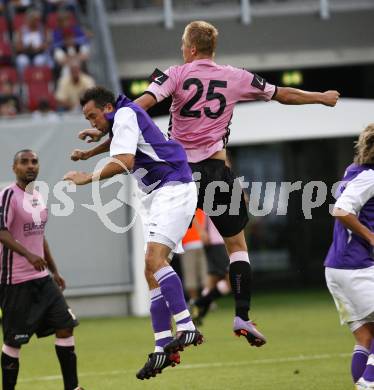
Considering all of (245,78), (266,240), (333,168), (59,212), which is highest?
(245,78)

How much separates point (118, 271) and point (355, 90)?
389 inches

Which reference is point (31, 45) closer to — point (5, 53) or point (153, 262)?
point (5, 53)

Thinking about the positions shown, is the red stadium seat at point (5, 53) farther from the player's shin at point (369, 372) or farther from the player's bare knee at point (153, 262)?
the player's shin at point (369, 372)

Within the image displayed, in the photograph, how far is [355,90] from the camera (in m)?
25.8

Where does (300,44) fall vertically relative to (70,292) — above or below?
above

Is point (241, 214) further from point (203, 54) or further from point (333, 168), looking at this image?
point (333, 168)

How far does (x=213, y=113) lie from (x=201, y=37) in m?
0.63

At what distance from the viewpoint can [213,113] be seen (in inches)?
357

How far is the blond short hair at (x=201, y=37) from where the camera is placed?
9.03 metres

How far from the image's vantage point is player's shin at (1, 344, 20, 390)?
962 centimetres

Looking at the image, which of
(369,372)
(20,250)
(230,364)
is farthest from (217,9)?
(369,372)

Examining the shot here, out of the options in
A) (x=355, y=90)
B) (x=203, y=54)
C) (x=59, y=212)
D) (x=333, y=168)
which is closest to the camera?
(x=203, y=54)

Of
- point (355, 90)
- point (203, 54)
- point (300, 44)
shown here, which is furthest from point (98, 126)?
point (355, 90)

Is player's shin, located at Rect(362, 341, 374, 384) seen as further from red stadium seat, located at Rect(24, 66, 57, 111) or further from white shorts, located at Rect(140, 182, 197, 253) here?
red stadium seat, located at Rect(24, 66, 57, 111)
